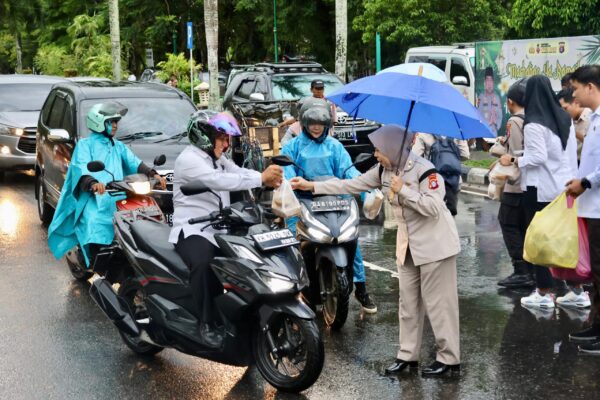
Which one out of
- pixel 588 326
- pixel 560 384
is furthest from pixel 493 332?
pixel 560 384

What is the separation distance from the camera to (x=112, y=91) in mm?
11586

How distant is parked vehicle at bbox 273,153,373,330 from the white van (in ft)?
43.9

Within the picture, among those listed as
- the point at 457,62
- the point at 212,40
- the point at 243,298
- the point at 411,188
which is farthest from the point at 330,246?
the point at 212,40

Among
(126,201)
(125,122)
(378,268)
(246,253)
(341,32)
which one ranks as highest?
(341,32)

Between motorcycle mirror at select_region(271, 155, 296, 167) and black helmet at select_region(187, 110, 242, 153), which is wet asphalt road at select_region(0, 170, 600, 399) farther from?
black helmet at select_region(187, 110, 242, 153)

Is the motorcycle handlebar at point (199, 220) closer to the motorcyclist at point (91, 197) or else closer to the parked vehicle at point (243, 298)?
the parked vehicle at point (243, 298)

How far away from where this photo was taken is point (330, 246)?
7270 millimetres

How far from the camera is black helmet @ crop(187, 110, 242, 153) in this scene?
6.00m

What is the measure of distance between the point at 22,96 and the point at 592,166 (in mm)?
13285

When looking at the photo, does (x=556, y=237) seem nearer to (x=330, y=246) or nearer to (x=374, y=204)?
(x=374, y=204)

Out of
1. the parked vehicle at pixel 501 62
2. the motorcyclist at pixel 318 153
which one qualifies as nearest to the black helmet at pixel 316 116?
the motorcyclist at pixel 318 153

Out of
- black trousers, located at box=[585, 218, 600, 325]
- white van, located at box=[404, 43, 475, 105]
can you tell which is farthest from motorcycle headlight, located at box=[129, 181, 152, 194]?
white van, located at box=[404, 43, 475, 105]

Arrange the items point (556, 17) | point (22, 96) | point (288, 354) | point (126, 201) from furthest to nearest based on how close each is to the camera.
Result: point (556, 17), point (22, 96), point (126, 201), point (288, 354)

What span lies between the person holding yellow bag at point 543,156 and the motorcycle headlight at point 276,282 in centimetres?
307
